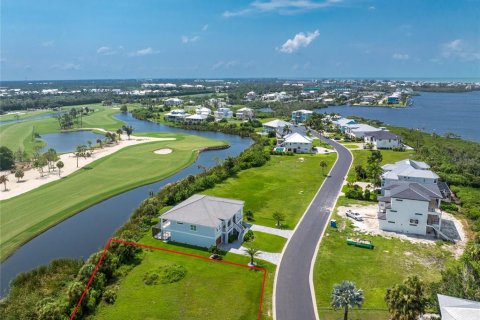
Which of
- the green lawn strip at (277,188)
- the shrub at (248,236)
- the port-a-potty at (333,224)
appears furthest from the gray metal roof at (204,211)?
the port-a-potty at (333,224)

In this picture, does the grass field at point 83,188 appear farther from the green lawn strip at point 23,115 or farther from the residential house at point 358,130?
the green lawn strip at point 23,115

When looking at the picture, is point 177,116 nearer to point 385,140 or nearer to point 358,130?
point 358,130

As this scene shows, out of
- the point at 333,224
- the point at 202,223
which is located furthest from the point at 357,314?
the point at 202,223

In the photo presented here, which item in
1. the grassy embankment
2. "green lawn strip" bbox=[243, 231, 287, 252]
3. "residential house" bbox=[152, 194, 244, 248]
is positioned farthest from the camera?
the grassy embankment

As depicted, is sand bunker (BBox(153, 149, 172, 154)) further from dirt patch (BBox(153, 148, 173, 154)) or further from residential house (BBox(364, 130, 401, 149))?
residential house (BBox(364, 130, 401, 149))

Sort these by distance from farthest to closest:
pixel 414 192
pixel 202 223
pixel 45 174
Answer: pixel 45 174 < pixel 414 192 < pixel 202 223

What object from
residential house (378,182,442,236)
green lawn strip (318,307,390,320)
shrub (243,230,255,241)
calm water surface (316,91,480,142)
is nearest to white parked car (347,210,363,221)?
residential house (378,182,442,236)

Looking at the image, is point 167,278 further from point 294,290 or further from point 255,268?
point 294,290
